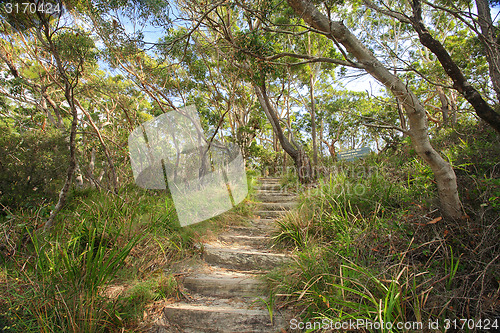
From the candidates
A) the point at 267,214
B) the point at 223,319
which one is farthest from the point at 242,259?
the point at 267,214

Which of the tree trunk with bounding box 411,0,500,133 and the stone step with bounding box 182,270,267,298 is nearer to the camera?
the tree trunk with bounding box 411,0,500,133

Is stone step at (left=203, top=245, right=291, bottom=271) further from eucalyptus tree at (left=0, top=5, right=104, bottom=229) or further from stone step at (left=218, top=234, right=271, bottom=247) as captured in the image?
eucalyptus tree at (left=0, top=5, right=104, bottom=229)

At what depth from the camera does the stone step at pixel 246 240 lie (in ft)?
13.3

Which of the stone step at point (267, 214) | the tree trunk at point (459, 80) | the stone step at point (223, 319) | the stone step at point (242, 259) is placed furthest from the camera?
the stone step at point (267, 214)

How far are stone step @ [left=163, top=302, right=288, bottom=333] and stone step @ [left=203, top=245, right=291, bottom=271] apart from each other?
89 centimetres

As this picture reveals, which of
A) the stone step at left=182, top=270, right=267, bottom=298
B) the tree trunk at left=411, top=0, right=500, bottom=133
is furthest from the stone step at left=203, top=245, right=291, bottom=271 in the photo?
the tree trunk at left=411, top=0, right=500, bottom=133

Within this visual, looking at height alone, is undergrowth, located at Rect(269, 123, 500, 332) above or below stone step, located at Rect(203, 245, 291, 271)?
above

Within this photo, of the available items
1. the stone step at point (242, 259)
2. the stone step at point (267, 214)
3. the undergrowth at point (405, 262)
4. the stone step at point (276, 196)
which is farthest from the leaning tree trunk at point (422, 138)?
the stone step at point (276, 196)

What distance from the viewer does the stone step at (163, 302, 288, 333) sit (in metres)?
2.16

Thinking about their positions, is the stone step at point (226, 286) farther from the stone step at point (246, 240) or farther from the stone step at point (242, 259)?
the stone step at point (246, 240)

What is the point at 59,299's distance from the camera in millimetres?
1975

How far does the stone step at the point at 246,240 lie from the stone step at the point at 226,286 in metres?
1.06

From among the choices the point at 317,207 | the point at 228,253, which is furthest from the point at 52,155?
the point at 317,207

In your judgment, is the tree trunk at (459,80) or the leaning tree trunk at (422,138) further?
the tree trunk at (459,80)
